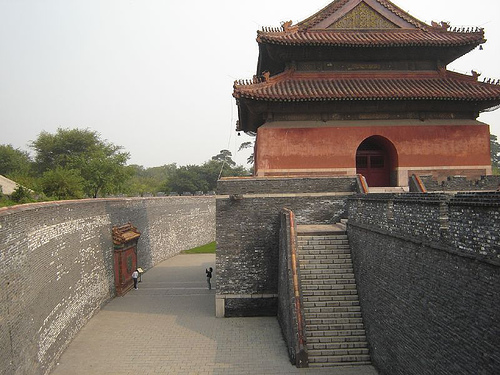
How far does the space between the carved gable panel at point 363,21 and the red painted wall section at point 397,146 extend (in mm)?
4217

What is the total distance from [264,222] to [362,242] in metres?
3.75

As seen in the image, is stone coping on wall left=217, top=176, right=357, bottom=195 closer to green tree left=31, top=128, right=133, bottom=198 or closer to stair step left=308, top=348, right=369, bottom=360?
stair step left=308, top=348, right=369, bottom=360

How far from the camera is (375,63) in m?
14.7

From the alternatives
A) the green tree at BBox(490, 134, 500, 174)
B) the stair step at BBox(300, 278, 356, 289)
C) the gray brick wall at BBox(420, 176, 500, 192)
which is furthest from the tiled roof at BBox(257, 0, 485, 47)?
the green tree at BBox(490, 134, 500, 174)

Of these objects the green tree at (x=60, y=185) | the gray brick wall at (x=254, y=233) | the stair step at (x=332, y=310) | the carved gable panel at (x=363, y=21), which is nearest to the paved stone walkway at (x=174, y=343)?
the gray brick wall at (x=254, y=233)

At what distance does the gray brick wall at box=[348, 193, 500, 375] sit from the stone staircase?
0.51 metres

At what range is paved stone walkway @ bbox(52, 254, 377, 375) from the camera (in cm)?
909

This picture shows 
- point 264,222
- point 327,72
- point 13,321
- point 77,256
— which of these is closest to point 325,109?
point 327,72

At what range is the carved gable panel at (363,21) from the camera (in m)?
15.0

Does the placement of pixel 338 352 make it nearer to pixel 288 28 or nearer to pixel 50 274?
pixel 50 274

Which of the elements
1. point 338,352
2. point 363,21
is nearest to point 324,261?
point 338,352

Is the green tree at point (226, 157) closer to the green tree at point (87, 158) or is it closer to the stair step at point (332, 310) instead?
the green tree at point (87, 158)

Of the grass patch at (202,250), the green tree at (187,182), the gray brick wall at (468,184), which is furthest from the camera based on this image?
the green tree at (187,182)

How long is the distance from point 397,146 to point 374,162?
3.99 ft
